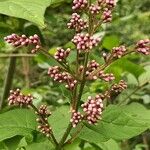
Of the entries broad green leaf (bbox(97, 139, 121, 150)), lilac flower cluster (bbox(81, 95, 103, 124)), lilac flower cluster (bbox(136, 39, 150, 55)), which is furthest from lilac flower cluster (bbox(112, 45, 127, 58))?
broad green leaf (bbox(97, 139, 121, 150))

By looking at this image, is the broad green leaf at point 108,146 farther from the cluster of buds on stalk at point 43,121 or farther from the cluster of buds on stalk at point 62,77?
the cluster of buds on stalk at point 62,77

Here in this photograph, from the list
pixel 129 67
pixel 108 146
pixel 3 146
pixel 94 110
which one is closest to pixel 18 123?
pixel 3 146

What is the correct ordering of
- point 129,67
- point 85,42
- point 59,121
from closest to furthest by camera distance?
point 85,42
point 59,121
point 129,67

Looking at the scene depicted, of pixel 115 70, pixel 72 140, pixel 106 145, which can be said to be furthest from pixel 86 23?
pixel 115 70

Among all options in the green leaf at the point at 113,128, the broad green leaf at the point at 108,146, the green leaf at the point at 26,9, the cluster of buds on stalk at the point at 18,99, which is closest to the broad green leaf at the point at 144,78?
the broad green leaf at the point at 108,146

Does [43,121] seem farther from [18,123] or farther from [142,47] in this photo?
[142,47]

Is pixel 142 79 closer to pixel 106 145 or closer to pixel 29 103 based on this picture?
pixel 106 145

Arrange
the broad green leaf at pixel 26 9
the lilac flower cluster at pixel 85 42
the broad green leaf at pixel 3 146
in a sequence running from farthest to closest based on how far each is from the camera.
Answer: the broad green leaf at pixel 3 146
the lilac flower cluster at pixel 85 42
the broad green leaf at pixel 26 9
